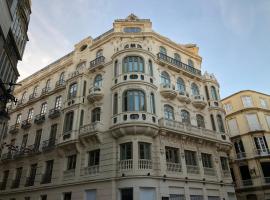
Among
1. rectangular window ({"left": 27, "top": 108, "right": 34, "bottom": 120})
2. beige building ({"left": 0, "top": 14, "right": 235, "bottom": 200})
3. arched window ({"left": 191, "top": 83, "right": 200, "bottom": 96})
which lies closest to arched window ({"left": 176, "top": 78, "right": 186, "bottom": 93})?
beige building ({"left": 0, "top": 14, "right": 235, "bottom": 200})

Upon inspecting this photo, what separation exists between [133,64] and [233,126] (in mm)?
23031

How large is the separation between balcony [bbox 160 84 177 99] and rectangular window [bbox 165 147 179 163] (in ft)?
18.6

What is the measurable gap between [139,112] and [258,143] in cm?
2321

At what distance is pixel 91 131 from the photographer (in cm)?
2164

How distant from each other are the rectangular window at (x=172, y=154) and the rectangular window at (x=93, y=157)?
258 inches

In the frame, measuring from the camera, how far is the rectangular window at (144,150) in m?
19.6

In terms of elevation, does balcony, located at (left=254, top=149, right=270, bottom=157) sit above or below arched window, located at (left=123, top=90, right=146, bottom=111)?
below

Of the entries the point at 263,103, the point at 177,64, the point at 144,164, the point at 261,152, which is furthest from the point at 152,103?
the point at 263,103

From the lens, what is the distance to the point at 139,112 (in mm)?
20453

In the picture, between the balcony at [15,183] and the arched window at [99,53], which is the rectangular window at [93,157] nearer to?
the balcony at [15,183]


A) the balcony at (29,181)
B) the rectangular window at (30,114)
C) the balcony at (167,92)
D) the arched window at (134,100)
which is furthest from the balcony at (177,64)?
the balcony at (29,181)

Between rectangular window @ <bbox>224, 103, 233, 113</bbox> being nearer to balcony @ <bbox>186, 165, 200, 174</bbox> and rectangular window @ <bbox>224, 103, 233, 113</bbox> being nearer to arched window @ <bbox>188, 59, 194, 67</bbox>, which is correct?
arched window @ <bbox>188, 59, 194, 67</bbox>

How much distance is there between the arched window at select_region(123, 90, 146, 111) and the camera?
21047 mm

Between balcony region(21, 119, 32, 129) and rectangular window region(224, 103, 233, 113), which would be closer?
balcony region(21, 119, 32, 129)
